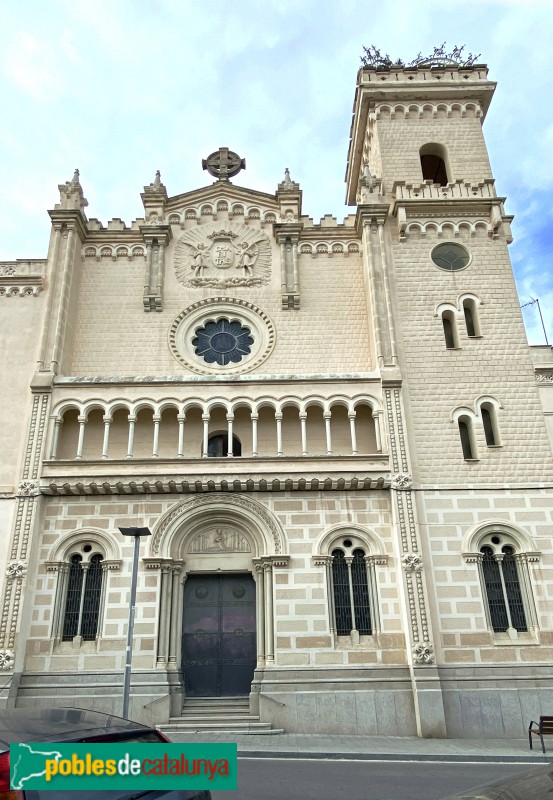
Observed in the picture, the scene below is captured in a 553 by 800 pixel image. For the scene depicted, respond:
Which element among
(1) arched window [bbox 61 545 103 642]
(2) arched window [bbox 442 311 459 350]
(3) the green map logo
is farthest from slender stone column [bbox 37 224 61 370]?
(3) the green map logo

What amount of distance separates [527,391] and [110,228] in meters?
18.0

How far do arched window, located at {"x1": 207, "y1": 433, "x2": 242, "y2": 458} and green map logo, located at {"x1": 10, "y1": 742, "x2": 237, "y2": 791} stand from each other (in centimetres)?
1850

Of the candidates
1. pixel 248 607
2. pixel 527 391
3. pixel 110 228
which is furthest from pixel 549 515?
pixel 110 228

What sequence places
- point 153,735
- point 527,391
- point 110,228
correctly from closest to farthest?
1. point 153,735
2. point 527,391
3. point 110,228

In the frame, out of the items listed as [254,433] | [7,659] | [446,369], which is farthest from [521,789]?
[446,369]

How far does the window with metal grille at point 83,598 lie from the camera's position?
64.0ft

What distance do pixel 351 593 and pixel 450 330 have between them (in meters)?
10.8

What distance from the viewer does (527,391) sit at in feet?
73.4

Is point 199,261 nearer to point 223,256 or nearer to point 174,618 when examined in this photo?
point 223,256

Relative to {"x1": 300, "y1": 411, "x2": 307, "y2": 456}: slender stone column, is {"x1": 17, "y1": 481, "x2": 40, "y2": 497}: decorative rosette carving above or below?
below

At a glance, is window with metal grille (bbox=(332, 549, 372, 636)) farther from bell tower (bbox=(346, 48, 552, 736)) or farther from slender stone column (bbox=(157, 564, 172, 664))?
slender stone column (bbox=(157, 564, 172, 664))

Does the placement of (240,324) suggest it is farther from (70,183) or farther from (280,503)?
(70,183)

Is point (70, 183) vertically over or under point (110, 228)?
over

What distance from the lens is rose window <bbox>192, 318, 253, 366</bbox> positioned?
24500 millimetres
